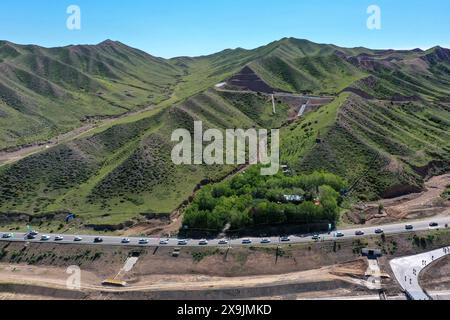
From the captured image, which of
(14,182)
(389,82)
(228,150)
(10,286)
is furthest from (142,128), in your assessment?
(389,82)

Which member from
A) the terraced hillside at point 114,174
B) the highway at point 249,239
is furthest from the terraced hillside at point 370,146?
the terraced hillside at point 114,174

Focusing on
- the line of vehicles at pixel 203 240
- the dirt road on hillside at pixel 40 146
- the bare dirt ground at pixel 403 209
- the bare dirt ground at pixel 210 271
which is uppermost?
the dirt road on hillside at pixel 40 146

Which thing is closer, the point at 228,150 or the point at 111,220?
the point at 111,220

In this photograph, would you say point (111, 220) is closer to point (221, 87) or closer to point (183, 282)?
point (183, 282)

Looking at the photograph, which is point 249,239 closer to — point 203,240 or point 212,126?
point 203,240

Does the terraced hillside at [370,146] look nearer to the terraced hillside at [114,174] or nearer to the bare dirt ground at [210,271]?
the terraced hillside at [114,174]

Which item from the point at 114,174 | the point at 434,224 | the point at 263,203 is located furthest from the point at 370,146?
the point at 114,174

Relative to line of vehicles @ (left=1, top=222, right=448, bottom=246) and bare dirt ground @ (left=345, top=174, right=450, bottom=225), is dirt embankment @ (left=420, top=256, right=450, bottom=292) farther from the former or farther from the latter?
bare dirt ground @ (left=345, top=174, right=450, bottom=225)
